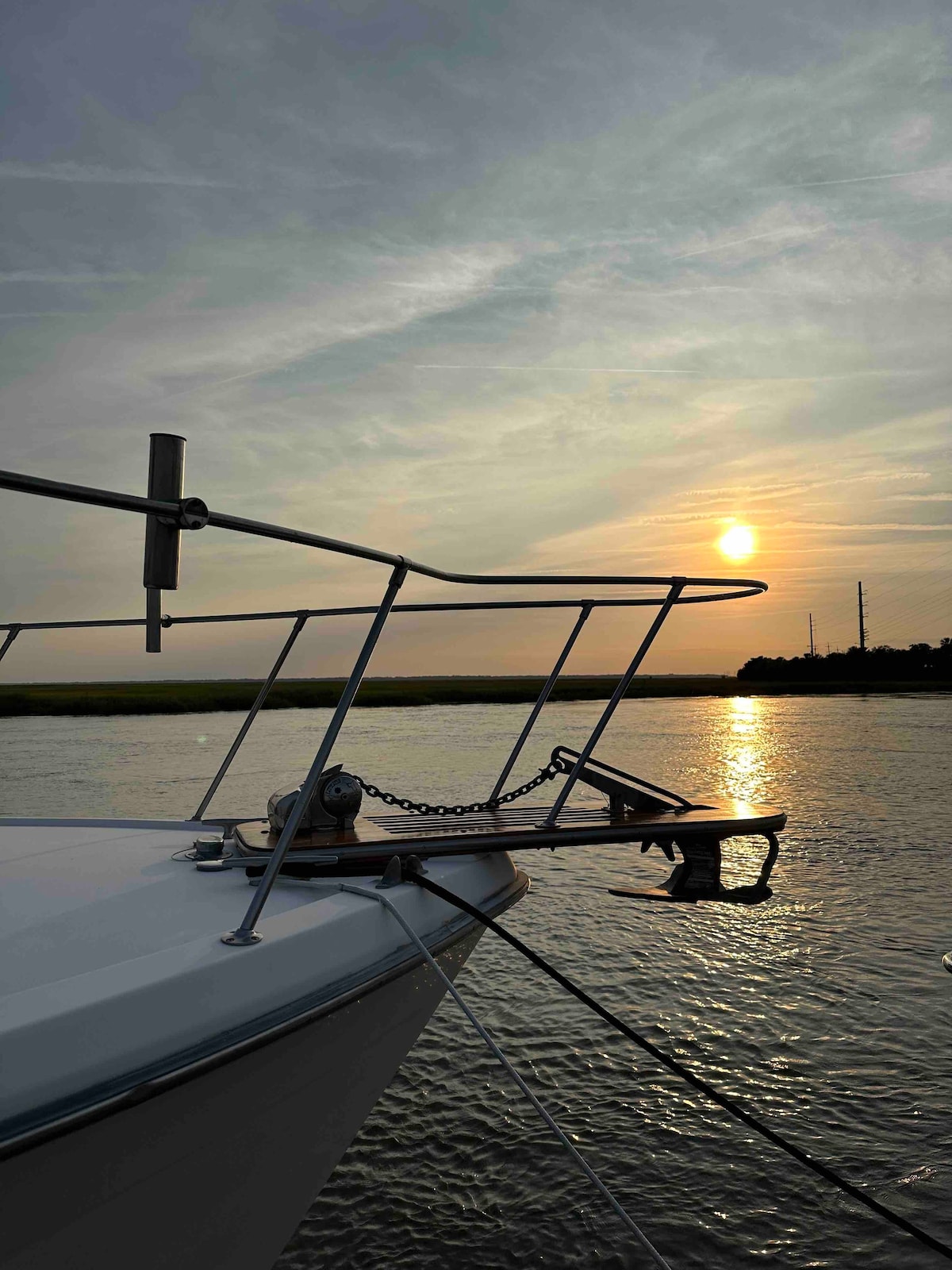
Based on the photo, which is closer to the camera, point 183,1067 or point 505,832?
point 183,1067

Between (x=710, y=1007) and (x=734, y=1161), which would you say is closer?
(x=734, y=1161)

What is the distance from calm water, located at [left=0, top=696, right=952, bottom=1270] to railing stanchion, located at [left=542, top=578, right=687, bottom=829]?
5.54 feet

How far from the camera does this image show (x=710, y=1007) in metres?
6.12

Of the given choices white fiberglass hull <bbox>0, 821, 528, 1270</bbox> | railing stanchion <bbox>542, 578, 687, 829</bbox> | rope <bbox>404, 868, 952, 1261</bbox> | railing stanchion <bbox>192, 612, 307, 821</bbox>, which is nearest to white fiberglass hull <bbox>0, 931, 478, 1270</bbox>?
white fiberglass hull <bbox>0, 821, 528, 1270</bbox>

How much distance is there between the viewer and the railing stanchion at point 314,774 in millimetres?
2723

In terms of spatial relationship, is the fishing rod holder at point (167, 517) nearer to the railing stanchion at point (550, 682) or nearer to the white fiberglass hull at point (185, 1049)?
the white fiberglass hull at point (185, 1049)

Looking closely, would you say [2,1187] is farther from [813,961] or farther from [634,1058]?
[813,961]

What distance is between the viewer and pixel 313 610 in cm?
475

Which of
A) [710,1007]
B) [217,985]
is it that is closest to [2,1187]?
[217,985]

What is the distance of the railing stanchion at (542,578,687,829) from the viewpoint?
4004 millimetres

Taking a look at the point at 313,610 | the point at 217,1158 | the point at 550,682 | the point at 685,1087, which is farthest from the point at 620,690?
the point at 217,1158

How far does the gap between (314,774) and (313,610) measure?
1.72m

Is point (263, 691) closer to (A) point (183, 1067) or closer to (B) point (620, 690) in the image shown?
(B) point (620, 690)

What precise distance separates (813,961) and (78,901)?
18.6 ft
